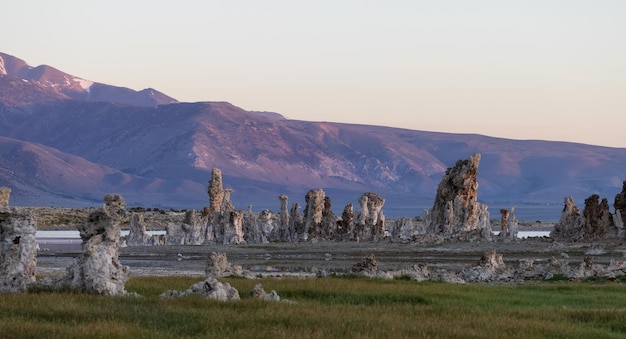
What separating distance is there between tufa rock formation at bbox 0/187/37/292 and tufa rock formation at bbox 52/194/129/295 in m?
1.03

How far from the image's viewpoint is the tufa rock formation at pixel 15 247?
32094mm

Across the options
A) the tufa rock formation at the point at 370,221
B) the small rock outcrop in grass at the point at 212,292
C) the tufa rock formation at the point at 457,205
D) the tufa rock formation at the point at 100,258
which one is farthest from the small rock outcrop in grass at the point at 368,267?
the tufa rock formation at the point at 370,221

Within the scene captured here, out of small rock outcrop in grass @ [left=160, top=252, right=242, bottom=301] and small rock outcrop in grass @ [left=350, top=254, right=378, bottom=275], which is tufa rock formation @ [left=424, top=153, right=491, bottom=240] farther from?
small rock outcrop in grass @ [left=160, top=252, right=242, bottom=301]

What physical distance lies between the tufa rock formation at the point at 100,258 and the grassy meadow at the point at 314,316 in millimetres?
772

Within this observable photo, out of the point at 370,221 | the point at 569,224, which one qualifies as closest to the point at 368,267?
the point at 569,224

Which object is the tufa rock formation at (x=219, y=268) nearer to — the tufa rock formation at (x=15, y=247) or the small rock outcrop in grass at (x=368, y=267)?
the small rock outcrop in grass at (x=368, y=267)

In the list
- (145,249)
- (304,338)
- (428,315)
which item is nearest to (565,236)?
(145,249)

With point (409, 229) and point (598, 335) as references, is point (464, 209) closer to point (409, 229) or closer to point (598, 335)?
point (409, 229)

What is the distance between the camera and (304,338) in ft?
80.5

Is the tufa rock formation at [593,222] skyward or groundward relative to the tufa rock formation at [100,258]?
skyward

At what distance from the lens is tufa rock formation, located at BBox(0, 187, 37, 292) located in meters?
32.1

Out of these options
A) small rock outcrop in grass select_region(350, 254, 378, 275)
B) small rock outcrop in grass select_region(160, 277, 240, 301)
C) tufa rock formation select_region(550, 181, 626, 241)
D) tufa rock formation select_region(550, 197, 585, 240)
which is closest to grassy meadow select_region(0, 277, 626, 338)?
small rock outcrop in grass select_region(160, 277, 240, 301)

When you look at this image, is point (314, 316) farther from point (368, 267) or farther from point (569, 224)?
point (569, 224)

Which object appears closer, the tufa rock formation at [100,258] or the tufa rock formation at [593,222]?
the tufa rock formation at [100,258]
